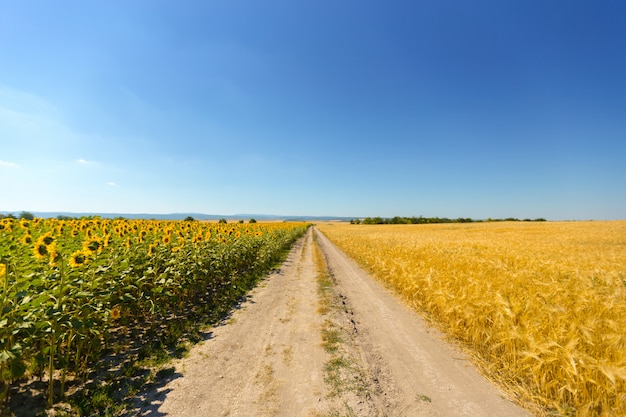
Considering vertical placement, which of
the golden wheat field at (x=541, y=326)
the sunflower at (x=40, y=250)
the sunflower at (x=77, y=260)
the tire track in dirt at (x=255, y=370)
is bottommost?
the tire track in dirt at (x=255, y=370)

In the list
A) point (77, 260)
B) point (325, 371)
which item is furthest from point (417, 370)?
point (77, 260)

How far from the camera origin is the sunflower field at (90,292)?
3896 mm

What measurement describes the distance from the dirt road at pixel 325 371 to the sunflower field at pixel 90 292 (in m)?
1.76

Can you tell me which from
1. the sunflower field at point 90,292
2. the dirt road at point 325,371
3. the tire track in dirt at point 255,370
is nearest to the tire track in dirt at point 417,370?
the dirt road at point 325,371

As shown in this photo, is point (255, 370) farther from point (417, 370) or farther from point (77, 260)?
point (77, 260)

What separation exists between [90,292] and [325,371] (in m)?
4.73

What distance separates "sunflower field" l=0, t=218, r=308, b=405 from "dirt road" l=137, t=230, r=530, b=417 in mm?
1755

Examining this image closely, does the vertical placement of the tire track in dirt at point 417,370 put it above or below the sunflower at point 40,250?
below

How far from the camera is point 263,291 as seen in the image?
11453 mm

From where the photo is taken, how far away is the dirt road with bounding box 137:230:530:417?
4312mm

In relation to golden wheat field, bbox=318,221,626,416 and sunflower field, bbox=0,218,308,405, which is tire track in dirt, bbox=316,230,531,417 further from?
sunflower field, bbox=0,218,308,405

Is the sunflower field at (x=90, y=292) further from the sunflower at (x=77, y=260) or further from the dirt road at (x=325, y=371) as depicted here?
the dirt road at (x=325, y=371)

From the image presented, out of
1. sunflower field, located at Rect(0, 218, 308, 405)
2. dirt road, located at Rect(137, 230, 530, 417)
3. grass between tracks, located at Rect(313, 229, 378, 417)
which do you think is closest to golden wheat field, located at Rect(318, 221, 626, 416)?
dirt road, located at Rect(137, 230, 530, 417)

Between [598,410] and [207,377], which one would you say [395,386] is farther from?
[207,377]
